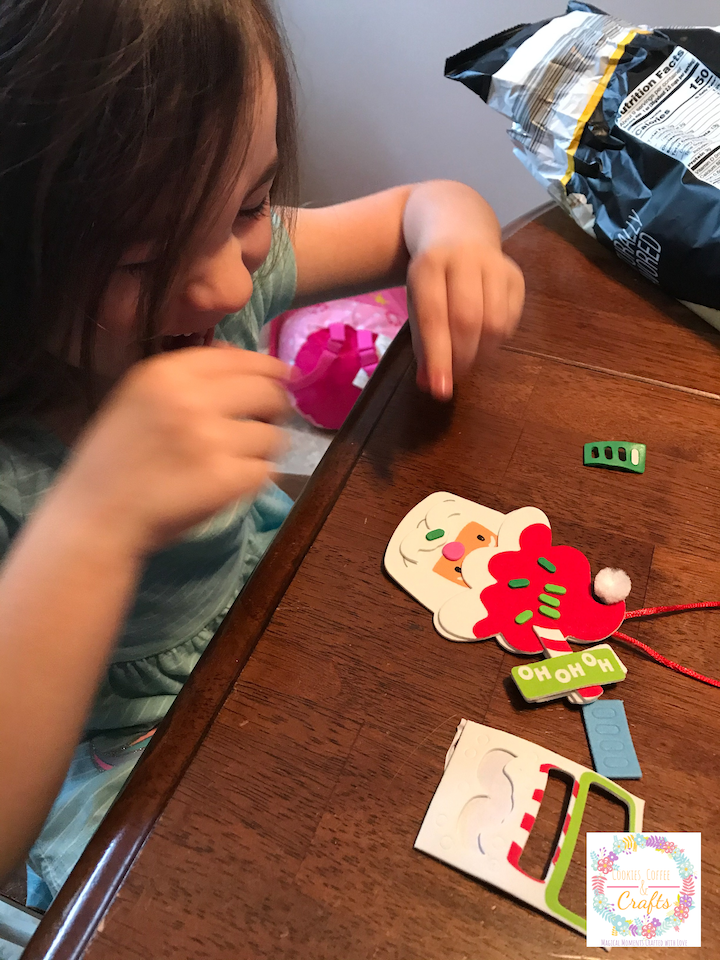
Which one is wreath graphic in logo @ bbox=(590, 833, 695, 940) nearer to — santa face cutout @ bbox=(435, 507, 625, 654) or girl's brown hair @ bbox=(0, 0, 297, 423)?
santa face cutout @ bbox=(435, 507, 625, 654)

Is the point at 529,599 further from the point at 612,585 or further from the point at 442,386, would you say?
the point at 442,386

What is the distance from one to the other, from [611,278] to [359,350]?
0.73m

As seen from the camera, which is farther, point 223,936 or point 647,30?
point 647,30

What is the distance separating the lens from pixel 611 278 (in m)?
0.63

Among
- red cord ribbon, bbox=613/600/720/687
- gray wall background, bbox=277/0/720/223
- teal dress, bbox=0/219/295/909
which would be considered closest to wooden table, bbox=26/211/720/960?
red cord ribbon, bbox=613/600/720/687

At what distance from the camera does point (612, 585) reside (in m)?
0.43

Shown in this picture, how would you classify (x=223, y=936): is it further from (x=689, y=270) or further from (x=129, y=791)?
(x=689, y=270)

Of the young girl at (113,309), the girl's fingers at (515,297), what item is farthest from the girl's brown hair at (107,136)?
the girl's fingers at (515,297)

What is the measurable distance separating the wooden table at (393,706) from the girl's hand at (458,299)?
1.1 inches

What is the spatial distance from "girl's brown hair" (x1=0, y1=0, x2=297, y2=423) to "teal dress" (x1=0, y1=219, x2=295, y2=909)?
0.11 meters

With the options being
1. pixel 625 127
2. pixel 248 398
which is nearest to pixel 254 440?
pixel 248 398

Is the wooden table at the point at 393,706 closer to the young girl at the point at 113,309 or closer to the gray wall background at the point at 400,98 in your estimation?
the young girl at the point at 113,309

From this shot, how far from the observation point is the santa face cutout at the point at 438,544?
1.42 feet

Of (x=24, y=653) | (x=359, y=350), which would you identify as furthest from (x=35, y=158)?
(x=359, y=350)
